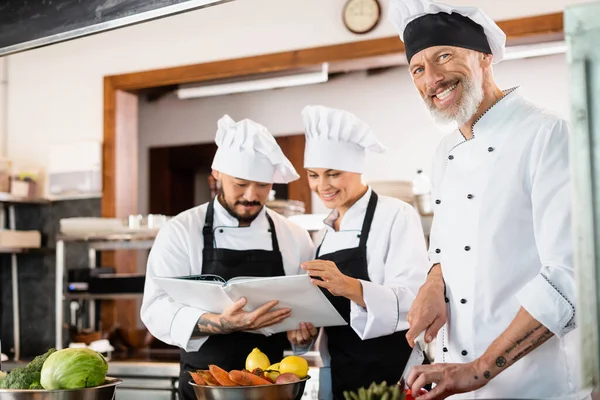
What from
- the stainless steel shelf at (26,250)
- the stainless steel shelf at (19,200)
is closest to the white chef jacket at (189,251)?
the stainless steel shelf at (19,200)

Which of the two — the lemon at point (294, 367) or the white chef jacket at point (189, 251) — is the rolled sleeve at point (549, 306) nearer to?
the lemon at point (294, 367)

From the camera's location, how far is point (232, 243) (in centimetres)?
308

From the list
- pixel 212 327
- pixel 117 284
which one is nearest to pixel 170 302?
pixel 212 327

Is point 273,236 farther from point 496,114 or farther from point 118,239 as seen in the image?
point 118,239

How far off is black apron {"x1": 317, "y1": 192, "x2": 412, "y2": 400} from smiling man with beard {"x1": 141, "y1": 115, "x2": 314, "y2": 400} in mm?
294

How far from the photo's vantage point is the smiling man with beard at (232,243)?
287 cm

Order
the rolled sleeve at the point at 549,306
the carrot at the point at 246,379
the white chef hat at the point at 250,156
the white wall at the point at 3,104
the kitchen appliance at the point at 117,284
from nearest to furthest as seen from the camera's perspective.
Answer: the rolled sleeve at the point at 549,306, the carrot at the point at 246,379, the white chef hat at the point at 250,156, the kitchen appliance at the point at 117,284, the white wall at the point at 3,104

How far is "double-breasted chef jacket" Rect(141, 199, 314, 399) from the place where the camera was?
2.79m

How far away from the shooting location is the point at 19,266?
5.89 meters

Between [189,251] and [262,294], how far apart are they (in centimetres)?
66

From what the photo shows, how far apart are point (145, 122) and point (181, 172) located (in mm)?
577

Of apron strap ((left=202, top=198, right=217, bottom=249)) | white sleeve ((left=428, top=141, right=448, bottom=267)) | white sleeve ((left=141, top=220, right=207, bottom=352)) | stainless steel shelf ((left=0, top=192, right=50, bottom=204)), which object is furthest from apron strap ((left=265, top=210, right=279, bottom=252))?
stainless steel shelf ((left=0, top=192, right=50, bottom=204))

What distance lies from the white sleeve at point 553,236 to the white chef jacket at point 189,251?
1315mm

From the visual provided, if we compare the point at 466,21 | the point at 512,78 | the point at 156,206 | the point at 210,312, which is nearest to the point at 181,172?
the point at 156,206
